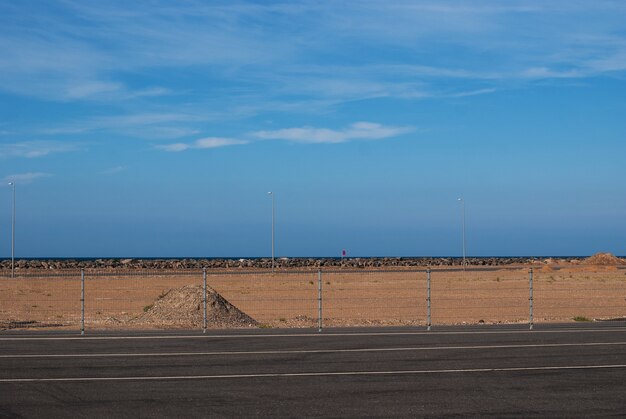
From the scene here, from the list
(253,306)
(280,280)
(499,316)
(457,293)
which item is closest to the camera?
(499,316)

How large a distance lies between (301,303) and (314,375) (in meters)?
27.6

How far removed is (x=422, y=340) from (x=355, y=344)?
6.35ft

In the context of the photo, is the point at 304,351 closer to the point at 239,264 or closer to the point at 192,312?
the point at 192,312

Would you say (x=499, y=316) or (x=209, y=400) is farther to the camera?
(x=499, y=316)

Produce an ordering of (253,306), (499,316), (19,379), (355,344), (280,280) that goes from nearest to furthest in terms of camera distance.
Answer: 1. (19,379)
2. (355,344)
3. (499,316)
4. (253,306)
5. (280,280)

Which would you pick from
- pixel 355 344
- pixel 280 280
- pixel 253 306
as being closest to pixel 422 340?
pixel 355 344

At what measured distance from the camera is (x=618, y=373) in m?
16.1

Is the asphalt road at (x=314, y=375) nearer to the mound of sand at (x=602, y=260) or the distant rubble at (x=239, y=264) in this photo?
the distant rubble at (x=239, y=264)

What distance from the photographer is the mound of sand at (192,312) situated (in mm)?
28219

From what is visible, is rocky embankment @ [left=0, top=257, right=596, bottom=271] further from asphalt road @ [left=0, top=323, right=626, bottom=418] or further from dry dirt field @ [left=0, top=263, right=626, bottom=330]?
asphalt road @ [left=0, top=323, right=626, bottom=418]

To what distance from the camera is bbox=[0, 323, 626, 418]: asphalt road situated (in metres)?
12.6

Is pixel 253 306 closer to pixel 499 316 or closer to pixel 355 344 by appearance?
pixel 499 316

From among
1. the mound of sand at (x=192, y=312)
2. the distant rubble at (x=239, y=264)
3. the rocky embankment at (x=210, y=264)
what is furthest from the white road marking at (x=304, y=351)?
the rocky embankment at (x=210, y=264)

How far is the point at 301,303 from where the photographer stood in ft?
142
